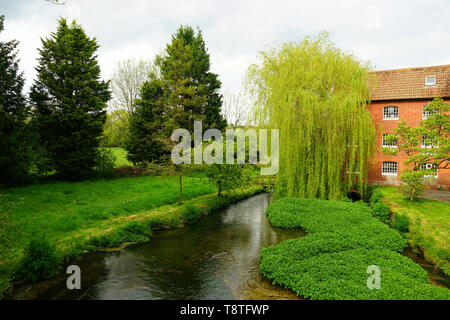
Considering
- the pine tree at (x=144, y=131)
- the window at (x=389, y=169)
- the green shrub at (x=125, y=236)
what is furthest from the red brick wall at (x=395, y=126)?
the pine tree at (x=144, y=131)

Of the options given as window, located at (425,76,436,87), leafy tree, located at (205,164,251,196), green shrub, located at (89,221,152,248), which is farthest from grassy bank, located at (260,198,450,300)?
window, located at (425,76,436,87)

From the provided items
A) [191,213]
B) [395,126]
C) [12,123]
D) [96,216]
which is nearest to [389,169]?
[395,126]

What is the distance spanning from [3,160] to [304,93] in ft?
59.0

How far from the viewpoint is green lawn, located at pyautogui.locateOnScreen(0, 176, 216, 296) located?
25.1 feet

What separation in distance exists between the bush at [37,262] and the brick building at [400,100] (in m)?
20.3

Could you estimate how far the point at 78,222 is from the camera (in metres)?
11.9

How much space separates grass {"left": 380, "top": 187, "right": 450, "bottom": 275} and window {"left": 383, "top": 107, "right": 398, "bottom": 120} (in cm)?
757

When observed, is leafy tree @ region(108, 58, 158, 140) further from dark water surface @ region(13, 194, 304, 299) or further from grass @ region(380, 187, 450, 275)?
grass @ region(380, 187, 450, 275)

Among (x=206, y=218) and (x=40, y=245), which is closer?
(x=40, y=245)

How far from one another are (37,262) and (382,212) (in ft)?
49.1

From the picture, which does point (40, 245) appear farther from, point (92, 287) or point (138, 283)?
point (138, 283)

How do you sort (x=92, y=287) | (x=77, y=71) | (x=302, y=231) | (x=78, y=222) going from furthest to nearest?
1. (x=77, y=71)
2. (x=302, y=231)
3. (x=78, y=222)
4. (x=92, y=287)
